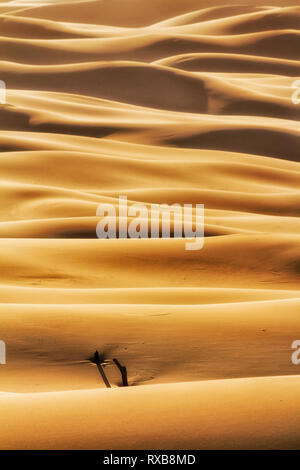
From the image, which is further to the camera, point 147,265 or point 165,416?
point 147,265

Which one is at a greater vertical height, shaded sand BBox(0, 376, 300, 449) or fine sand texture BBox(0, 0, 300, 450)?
fine sand texture BBox(0, 0, 300, 450)

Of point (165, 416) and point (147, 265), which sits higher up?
point (147, 265)

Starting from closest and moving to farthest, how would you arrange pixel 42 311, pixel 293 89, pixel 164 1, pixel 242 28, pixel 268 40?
1. pixel 42 311
2. pixel 293 89
3. pixel 268 40
4. pixel 242 28
5. pixel 164 1

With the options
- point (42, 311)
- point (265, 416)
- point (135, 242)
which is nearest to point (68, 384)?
point (42, 311)

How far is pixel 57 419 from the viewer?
10.6ft

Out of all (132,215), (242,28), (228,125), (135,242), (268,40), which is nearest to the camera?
(135,242)

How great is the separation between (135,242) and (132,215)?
1.69 meters

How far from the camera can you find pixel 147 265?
8.34 m

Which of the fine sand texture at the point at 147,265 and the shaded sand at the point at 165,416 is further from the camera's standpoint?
the fine sand texture at the point at 147,265

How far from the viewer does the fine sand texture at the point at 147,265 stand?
3.30 meters

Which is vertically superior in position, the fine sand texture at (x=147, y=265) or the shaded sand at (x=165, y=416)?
the fine sand texture at (x=147, y=265)

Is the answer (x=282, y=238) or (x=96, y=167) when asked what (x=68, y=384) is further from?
(x=96, y=167)

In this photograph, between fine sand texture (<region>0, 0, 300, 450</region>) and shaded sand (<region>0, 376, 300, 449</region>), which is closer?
shaded sand (<region>0, 376, 300, 449</region>)

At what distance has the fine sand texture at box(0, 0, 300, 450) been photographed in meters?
3.30
